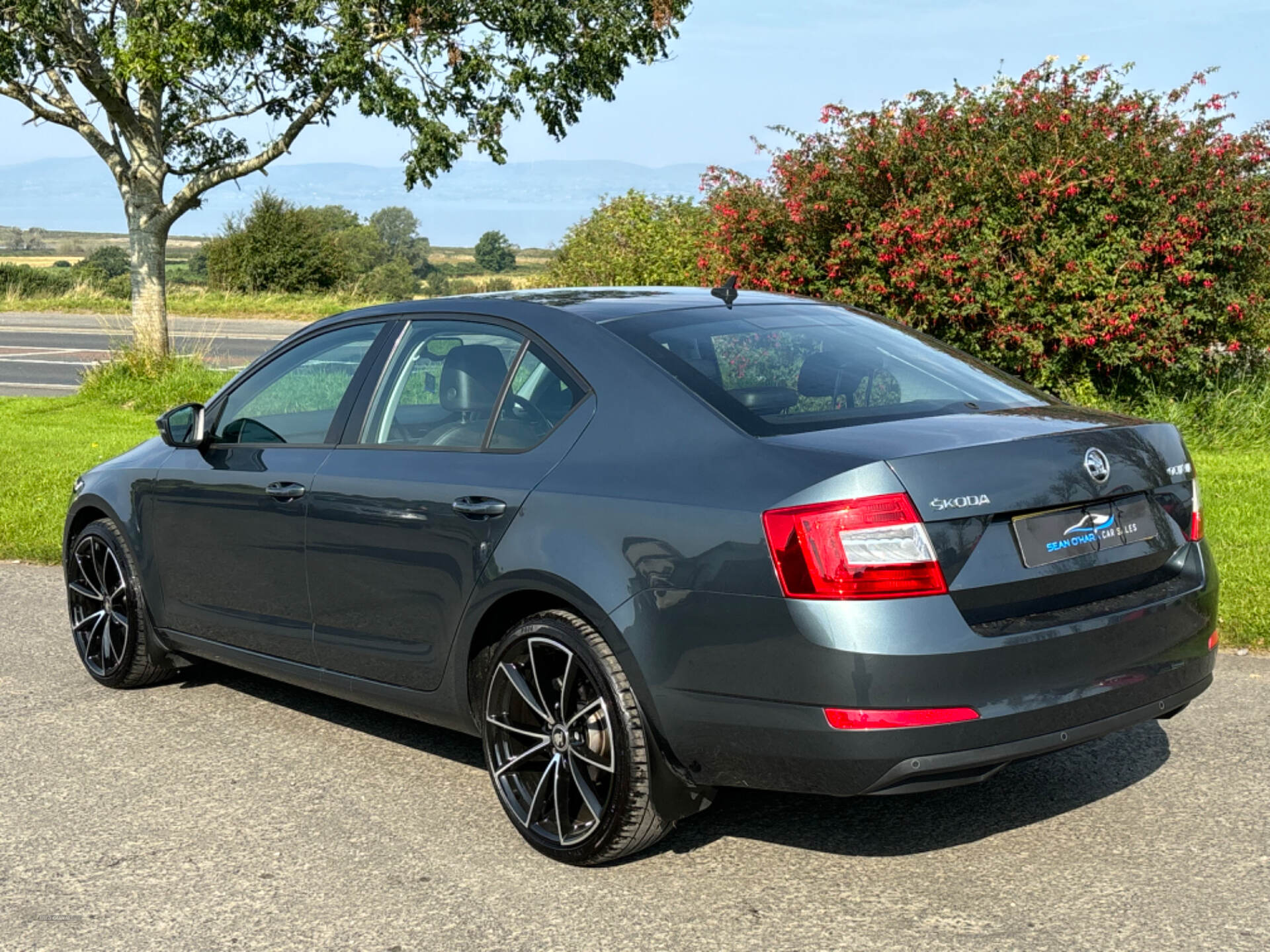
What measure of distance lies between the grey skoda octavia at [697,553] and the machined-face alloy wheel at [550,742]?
0.01 m

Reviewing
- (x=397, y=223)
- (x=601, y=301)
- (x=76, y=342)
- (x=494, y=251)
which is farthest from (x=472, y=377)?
(x=397, y=223)

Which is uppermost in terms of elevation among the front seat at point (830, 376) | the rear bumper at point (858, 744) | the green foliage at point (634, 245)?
the green foliage at point (634, 245)

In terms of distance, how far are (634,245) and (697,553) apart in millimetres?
15549

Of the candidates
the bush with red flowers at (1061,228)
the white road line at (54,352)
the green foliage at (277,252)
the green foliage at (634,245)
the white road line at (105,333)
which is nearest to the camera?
the bush with red flowers at (1061,228)

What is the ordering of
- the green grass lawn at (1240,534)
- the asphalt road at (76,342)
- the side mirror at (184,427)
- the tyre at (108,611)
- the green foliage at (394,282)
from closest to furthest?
the side mirror at (184,427), the tyre at (108,611), the green grass lawn at (1240,534), the asphalt road at (76,342), the green foliage at (394,282)

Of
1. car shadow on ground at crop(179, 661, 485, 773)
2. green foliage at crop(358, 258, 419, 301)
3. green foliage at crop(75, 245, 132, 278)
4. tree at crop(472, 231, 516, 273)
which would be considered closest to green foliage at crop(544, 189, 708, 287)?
car shadow on ground at crop(179, 661, 485, 773)

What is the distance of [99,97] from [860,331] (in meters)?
16.6

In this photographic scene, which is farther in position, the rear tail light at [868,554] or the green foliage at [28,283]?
the green foliage at [28,283]

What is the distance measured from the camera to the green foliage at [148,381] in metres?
18.6

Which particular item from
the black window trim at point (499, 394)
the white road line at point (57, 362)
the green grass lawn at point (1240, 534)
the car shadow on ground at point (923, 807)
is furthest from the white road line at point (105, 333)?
the car shadow on ground at point (923, 807)

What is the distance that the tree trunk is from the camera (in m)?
20.1

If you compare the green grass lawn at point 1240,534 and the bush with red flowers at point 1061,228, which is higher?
the bush with red flowers at point 1061,228

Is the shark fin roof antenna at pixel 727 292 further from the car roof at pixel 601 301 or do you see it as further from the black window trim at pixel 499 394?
the black window trim at pixel 499 394

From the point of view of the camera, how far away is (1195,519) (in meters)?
4.30
